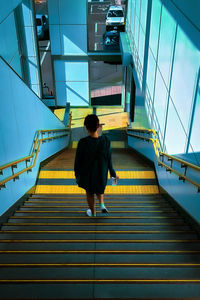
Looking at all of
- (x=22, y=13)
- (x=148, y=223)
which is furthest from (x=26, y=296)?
(x=22, y=13)

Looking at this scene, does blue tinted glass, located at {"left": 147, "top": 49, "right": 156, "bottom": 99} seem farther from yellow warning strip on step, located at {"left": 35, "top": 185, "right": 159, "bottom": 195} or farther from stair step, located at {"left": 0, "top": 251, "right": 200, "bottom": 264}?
stair step, located at {"left": 0, "top": 251, "right": 200, "bottom": 264}

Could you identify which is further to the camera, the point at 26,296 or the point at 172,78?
the point at 172,78

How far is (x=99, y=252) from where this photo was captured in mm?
2627

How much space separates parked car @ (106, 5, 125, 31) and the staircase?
1657 cm

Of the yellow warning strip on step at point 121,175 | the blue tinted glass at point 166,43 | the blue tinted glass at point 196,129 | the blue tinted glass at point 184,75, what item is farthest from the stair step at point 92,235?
the blue tinted glass at point 166,43

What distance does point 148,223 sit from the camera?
3434mm

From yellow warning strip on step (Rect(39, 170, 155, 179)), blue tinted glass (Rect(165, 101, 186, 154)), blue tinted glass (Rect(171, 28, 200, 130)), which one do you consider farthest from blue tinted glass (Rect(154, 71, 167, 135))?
yellow warning strip on step (Rect(39, 170, 155, 179))

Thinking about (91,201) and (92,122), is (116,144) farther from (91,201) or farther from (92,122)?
Result: (92,122)

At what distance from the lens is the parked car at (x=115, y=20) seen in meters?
17.8

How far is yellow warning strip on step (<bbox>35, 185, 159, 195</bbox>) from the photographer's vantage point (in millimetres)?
5074

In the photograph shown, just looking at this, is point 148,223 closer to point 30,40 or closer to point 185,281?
point 185,281

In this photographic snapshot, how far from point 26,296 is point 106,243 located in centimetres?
109

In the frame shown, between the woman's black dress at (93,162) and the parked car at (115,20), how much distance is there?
55.5 ft

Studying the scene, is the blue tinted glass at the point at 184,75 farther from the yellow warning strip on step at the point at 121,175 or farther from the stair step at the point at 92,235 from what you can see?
the yellow warning strip on step at the point at 121,175
